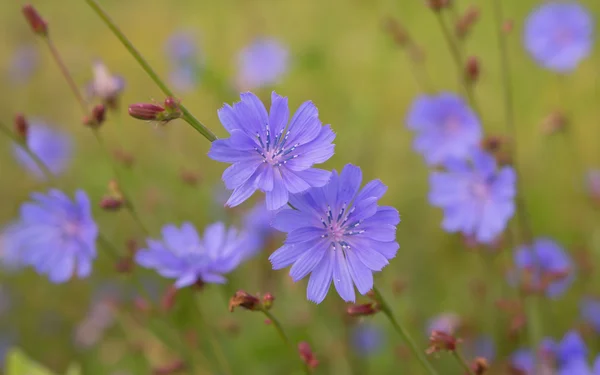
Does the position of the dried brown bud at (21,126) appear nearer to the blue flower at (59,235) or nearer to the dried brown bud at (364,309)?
the blue flower at (59,235)

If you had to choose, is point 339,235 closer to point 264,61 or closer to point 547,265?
point 547,265

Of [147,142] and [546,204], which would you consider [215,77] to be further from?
[546,204]

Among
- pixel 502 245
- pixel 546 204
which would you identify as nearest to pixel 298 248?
pixel 502 245

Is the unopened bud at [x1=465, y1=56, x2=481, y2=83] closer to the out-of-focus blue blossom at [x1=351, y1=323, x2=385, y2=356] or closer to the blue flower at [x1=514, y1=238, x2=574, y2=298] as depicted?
the blue flower at [x1=514, y1=238, x2=574, y2=298]

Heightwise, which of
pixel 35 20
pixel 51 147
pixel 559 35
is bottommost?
pixel 35 20

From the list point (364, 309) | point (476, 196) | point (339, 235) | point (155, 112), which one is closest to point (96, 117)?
point (155, 112)

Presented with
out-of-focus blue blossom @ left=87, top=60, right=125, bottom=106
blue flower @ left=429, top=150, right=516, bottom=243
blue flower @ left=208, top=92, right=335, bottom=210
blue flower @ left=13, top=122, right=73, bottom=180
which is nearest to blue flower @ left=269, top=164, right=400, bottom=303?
blue flower @ left=208, top=92, right=335, bottom=210

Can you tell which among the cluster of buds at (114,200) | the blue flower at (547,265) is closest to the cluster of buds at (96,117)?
the cluster of buds at (114,200)
